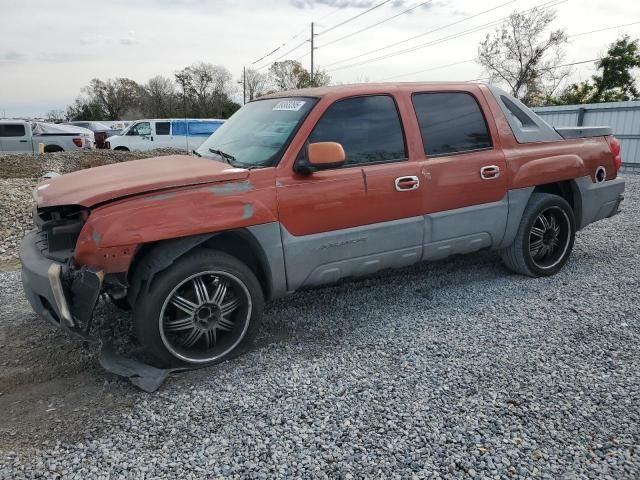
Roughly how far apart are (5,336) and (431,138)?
377cm

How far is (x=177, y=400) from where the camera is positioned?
2.89m

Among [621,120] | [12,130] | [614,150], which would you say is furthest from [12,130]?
[621,120]

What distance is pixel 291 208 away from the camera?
341 cm

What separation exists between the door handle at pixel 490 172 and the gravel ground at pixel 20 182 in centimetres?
543

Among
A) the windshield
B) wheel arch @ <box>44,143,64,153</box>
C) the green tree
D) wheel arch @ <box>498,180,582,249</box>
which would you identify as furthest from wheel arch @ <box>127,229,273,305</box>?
the green tree

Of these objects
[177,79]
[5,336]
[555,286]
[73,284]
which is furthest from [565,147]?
[177,79]

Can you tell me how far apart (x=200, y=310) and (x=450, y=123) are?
265 cm

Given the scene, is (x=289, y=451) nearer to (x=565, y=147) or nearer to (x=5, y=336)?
(x=5, y=336)

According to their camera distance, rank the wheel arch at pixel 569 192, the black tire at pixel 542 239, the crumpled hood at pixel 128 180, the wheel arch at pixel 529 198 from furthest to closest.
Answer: the wheel arch at pixel 569 192 < the black tire at pixel 542 239 < the wheel arch at pixel 529 198 < the crumpled hood at pixel 128 180

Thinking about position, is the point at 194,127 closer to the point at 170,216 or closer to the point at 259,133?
the point at 259,133

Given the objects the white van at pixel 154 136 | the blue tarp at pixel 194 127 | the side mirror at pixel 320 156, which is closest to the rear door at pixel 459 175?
the side mirror at pixel 320 156

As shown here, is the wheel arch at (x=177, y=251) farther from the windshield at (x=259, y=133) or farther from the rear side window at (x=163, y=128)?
the rear side window at (x=163, y=128)

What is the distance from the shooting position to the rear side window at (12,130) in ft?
60.3

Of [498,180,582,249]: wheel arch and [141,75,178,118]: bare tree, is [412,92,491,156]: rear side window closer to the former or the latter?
[498,180,582,249]: wheel arch
